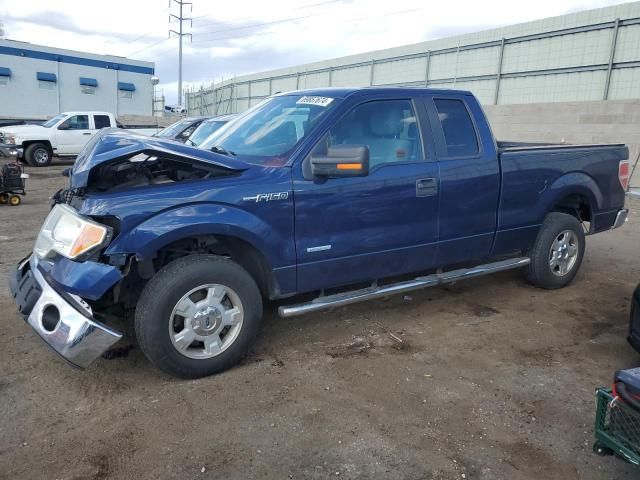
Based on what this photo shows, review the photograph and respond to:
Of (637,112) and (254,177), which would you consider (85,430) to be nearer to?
(254,177)

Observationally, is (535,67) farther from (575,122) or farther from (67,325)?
(67,325)

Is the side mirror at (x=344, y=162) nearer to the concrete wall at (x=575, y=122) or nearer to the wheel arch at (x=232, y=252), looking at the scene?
the wheel arch at (x=232, y=252)

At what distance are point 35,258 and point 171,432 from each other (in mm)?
1584

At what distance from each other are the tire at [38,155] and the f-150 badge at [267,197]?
673 inches

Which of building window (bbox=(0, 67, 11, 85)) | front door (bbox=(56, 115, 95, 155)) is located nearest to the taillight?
front door (bbox=(56, 115, 95, 155))

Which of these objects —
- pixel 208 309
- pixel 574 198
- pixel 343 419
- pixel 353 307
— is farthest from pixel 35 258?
pixel 574 198

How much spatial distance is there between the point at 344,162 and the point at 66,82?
3592 centimetres

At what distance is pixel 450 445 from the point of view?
9.50 feet

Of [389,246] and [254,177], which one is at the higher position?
[254,177]

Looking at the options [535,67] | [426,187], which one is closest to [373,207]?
[426,187]

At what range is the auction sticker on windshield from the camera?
4078mm

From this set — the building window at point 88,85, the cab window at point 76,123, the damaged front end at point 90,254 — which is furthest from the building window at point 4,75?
the damaged front end at point 90,254

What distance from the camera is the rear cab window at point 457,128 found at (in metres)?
4.56

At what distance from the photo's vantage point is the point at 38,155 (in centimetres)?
1794
